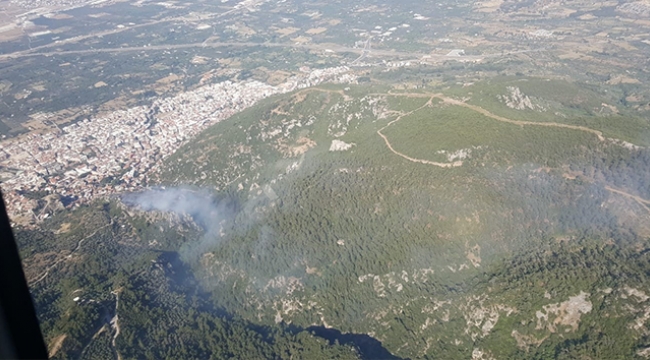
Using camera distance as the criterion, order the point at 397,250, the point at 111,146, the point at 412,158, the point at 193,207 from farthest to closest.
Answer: the point at 111,146, the point at 193,207, the point at 412,158, the point at 397,250

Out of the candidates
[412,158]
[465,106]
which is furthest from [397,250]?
[465,106]

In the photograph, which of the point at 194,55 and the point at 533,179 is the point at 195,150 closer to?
the point at 533,179

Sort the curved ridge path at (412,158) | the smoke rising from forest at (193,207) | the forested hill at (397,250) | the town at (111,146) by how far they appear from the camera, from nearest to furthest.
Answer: the forested hill at (397,250), the curved ridge path at (412,158), the smoke rising from forest at (193,207), the town at (111,146)

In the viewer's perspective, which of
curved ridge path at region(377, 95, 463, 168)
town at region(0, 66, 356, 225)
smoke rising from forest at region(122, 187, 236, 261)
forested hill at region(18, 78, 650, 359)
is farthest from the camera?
town at region(0, 66, 356, 225)

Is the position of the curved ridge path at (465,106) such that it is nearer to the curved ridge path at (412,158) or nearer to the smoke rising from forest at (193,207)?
the curved ridge path at (412,158)

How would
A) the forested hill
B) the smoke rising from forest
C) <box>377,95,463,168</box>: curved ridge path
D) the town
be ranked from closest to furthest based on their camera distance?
the forested hill → <box>377,95,463,168</box>: curved ridge path → the smoke rising from forest → the town

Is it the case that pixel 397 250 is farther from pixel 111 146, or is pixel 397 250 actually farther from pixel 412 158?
pixel 111 146

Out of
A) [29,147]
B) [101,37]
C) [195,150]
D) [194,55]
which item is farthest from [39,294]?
[101,37]

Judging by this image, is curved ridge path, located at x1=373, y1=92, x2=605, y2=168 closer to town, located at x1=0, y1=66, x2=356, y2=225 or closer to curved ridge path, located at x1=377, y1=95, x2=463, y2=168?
curved ridge path, located at x1=377, y1=95, x2=463, y2=168

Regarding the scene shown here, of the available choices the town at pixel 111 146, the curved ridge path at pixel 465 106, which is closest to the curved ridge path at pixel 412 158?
the curved ridge path at pixel 465 106

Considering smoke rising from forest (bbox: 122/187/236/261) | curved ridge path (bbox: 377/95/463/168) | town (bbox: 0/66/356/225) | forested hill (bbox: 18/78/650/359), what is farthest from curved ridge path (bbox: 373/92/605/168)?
town (bbox: 0/66/356/225)
